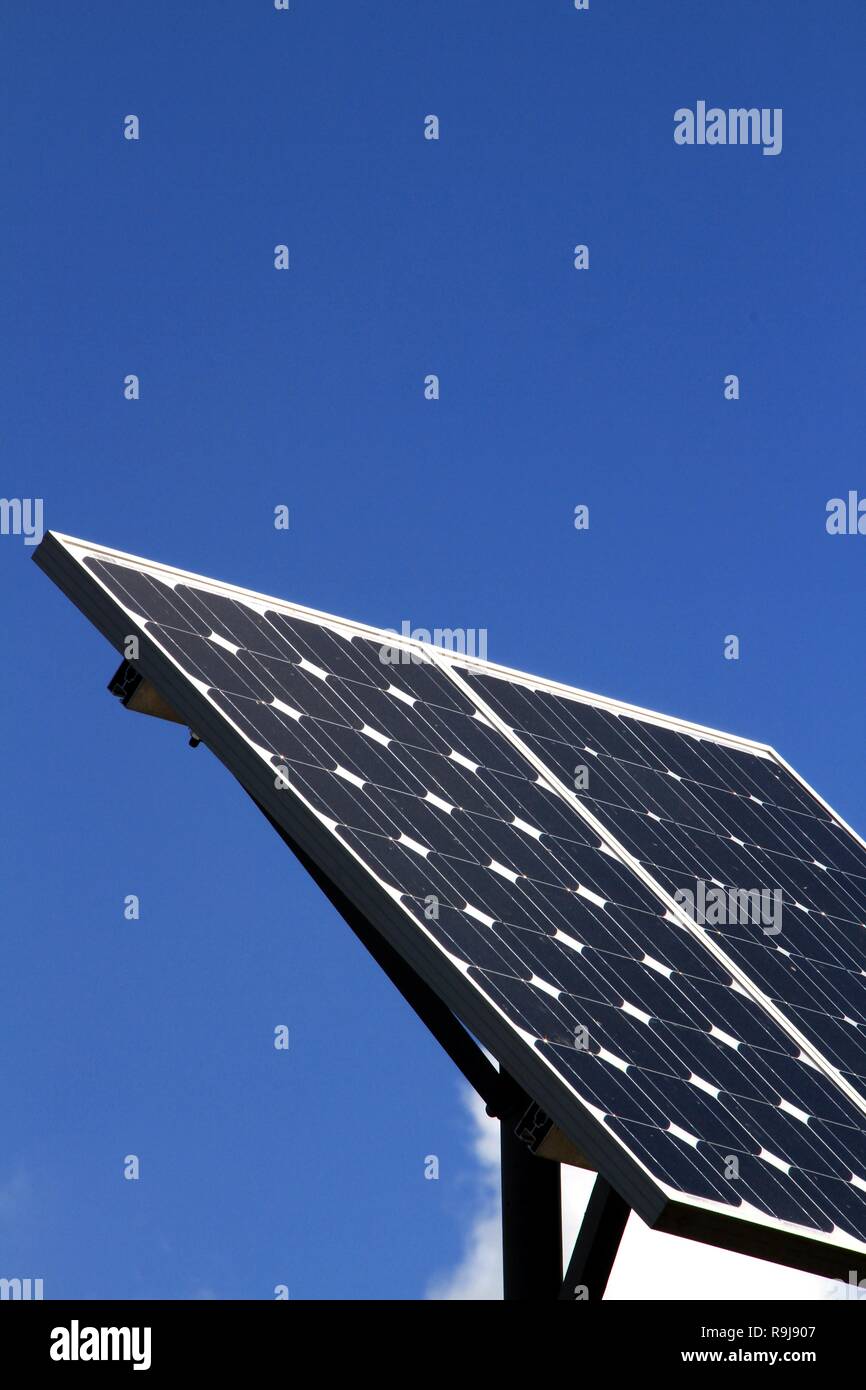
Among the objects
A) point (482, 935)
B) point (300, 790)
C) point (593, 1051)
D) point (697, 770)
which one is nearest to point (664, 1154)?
point (593, 1051)

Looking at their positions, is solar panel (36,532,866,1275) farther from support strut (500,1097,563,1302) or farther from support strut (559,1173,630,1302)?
support strut (500,1097,563,1302)

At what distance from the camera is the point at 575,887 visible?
17.2m

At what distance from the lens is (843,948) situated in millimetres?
19625

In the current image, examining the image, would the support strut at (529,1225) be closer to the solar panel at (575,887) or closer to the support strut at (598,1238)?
the support strut at (598,1238)

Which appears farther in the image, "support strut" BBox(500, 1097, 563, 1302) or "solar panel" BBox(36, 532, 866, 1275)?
"support strut" BBox(500, 1097, 563, 1302)

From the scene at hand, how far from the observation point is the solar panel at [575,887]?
1423 cm

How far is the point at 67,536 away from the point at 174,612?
98 cm

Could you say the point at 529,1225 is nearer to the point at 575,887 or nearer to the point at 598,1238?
the point at 598,1238

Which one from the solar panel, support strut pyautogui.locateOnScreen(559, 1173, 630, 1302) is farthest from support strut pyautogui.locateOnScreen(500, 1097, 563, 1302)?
the solar panel

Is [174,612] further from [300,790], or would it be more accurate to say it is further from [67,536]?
[300,790]

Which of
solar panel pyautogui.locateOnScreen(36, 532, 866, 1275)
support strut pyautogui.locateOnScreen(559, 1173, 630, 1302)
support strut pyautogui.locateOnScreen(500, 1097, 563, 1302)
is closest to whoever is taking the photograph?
solar panel pyautogui.locateOnScreen(36, 532, 866, 1275)

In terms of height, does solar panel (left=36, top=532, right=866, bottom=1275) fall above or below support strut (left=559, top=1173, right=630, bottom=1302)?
above

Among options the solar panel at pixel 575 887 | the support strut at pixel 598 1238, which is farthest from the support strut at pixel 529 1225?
the solar panel at pixel 575 887

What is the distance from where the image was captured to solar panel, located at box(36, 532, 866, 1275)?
14234mm
